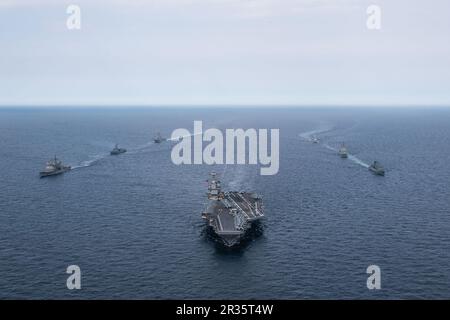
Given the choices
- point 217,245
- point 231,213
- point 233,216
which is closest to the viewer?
point 217,245

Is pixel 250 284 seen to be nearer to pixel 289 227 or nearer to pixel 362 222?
pixel 289 227

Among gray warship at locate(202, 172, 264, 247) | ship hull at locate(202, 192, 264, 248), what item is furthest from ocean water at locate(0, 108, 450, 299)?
gray warship at locate(202, 172, 264, 247)

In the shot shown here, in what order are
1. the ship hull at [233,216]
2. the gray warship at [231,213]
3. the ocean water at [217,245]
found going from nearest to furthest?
the ocean water at [217,245]
the ship hull at [233,216]
the gray warship at [231,213]

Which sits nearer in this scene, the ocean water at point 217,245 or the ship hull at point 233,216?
the ocean water at point 217,245

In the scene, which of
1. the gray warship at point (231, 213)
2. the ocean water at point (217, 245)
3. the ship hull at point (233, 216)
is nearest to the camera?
the ocean water at point (217, 245)

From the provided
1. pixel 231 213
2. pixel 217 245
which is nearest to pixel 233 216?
pixel 231 213

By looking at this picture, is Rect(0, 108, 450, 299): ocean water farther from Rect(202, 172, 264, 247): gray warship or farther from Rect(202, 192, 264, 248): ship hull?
Rect(202, 172, 264, 247): gray warship

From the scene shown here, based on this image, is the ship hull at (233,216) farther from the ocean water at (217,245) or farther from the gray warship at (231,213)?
the ocean water at (217,245)

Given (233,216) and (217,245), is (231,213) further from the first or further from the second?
(217,245)

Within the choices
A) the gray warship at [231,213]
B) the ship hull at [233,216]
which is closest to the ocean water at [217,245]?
the ship hull at [233,216]
